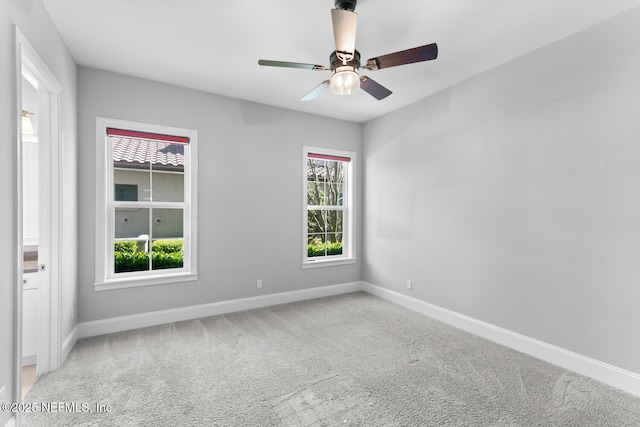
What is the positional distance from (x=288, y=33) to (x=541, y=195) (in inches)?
103

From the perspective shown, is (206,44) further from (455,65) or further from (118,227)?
(455,65)

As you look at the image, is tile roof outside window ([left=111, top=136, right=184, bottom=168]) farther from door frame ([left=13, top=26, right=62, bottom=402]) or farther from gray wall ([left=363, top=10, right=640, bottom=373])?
gray wall ([left=363, top=10, right=640, bottom=373])

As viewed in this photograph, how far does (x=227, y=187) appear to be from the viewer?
12.6 ft

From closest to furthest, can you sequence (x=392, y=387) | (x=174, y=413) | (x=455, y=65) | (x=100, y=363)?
(x=174, y=413) → (x=392, y=387) → (x=100, y=363) → (x=455, y=65)

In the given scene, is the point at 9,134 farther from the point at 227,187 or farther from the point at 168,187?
the point at 227,187

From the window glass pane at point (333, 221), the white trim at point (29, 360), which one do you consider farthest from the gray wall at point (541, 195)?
the white trim at point (29, 360)

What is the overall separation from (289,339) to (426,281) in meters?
1.88

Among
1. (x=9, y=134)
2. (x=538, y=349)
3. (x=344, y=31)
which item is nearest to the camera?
(x=9, y=134)

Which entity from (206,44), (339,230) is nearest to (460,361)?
(339,230)

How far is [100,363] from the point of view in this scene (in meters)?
2.55

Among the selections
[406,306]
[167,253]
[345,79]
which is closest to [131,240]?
[167,253]

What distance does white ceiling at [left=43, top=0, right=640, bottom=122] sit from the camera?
2.18 metres

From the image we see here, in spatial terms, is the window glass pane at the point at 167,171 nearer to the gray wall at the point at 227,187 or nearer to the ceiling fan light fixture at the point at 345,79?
the gray wall at the point at 227,187

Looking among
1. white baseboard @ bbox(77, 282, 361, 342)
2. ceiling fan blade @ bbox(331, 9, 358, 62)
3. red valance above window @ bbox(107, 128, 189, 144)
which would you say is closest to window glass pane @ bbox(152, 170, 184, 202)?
red valance above window @ bbox(107, 128, 189, 144)
